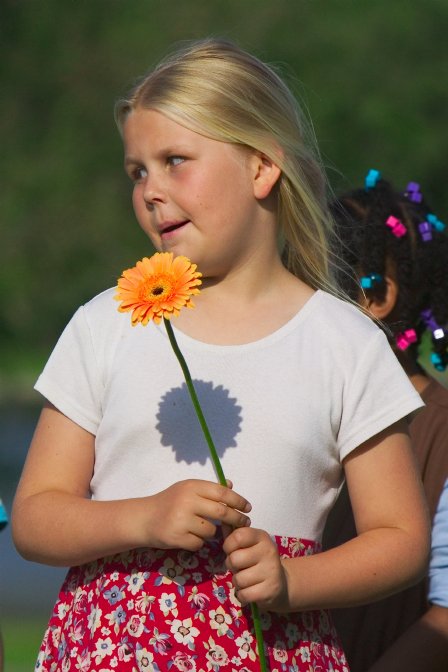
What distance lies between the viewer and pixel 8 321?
60.5 feet

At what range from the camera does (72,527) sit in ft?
6.34

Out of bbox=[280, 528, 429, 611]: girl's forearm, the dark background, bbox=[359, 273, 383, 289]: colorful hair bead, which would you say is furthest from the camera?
the dark background

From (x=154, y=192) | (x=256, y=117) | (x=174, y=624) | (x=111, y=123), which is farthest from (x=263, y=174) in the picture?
(x=111, y=123)

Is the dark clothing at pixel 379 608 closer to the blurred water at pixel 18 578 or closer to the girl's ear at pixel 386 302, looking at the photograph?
the girl's ear at pixel 386 302

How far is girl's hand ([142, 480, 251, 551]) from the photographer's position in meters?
1.79

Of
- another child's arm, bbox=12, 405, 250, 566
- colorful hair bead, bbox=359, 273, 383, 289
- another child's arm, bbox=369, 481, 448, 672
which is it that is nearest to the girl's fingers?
another child's arm, bbox=12, 405, 250, 566

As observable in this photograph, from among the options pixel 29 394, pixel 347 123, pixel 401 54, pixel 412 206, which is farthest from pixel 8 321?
pixel 412 206

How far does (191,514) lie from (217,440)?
21cm

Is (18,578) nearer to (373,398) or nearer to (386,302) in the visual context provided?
(386,302)

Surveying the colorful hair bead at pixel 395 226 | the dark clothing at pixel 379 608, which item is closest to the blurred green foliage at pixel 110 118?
the colorful hair bead at pixel 395 226

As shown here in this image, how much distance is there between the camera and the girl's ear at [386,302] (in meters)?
2.91

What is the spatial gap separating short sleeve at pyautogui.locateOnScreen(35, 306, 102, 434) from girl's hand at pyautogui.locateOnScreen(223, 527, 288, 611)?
1.16 feet

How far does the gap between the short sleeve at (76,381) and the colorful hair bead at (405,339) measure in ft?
3.26

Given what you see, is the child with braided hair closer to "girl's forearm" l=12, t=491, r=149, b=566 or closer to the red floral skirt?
the red floral skirt
